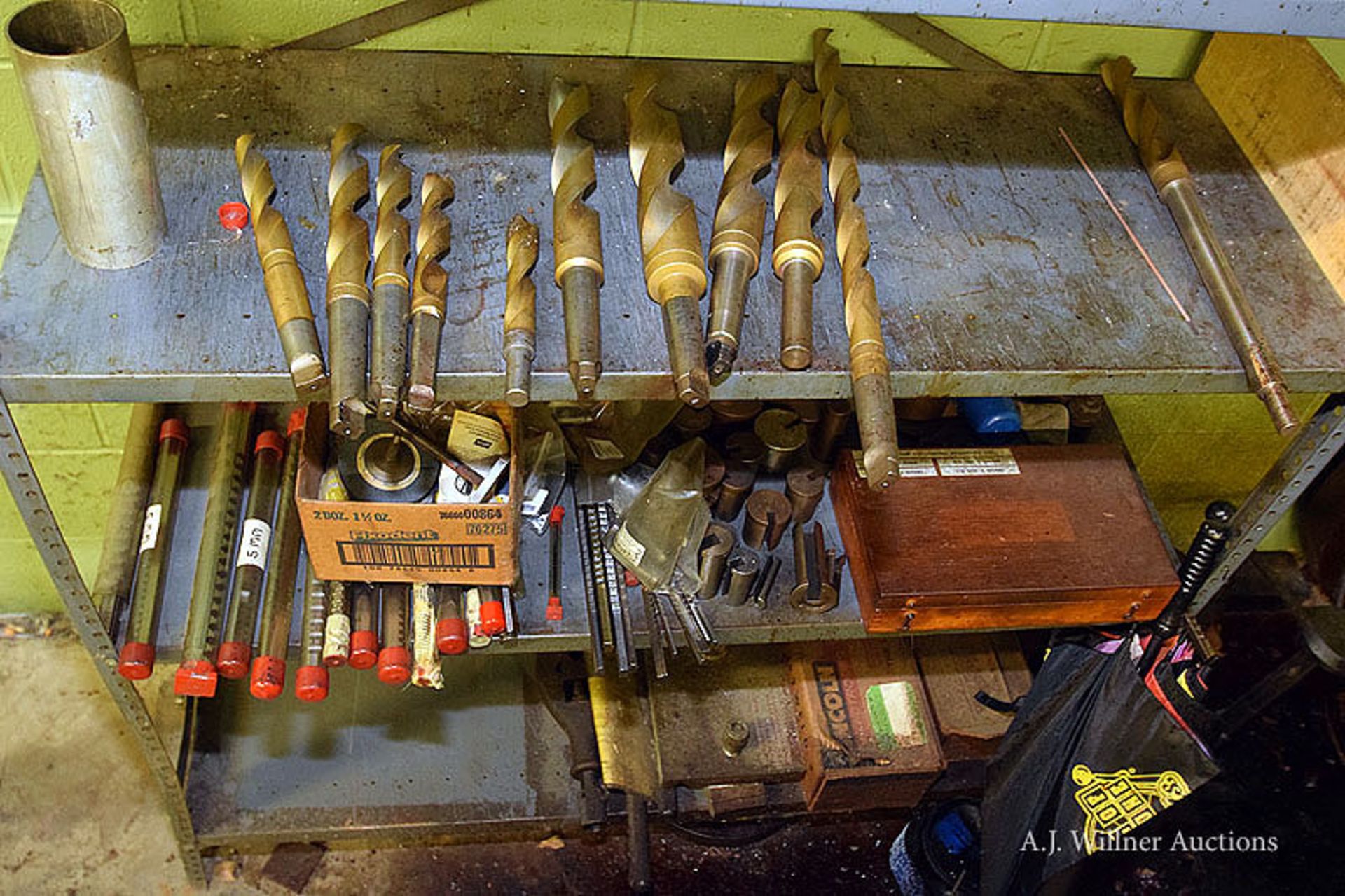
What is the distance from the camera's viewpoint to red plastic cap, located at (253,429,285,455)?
1545 mm

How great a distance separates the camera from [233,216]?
1.21 m

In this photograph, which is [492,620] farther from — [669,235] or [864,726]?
[864,726]

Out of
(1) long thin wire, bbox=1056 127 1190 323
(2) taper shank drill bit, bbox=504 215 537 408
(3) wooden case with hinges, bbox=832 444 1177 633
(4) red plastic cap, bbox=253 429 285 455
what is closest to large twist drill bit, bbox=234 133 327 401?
(2) taper shank drill bit, bbox=504 215 537 408

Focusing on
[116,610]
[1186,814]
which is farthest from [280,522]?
[1186,814]

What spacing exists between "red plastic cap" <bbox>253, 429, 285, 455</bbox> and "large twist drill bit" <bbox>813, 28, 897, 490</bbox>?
832mm

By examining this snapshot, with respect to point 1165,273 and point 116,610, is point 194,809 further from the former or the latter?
point 1165,273

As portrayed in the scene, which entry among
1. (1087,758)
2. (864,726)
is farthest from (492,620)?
(1087,758)

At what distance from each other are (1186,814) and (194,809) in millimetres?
1825

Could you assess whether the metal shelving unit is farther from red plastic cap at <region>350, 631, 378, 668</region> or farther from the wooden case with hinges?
red plastic cap at <region>350, 631, 378, 668</region>

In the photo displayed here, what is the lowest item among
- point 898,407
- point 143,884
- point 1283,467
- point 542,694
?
point 143,884

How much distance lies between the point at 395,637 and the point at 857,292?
751 millimetres

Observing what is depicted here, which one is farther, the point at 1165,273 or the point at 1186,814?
the point at 1186,814

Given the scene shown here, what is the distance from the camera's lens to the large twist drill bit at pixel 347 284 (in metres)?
1.06

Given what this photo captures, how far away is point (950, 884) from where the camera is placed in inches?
75.2
